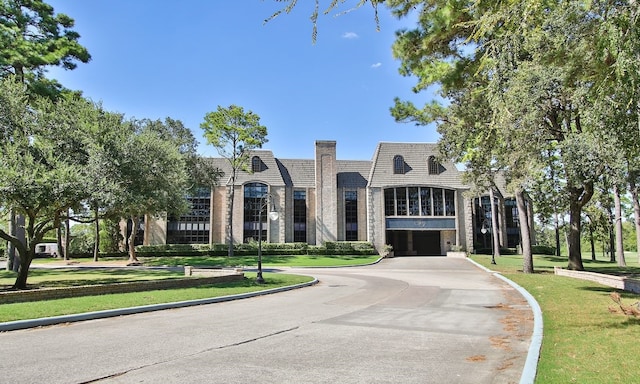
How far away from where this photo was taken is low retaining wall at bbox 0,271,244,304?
12359mm

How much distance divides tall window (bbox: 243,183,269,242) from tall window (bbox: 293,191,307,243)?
3.68m

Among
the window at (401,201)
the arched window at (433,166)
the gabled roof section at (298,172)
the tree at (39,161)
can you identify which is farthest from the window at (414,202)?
the tree at (39,161)

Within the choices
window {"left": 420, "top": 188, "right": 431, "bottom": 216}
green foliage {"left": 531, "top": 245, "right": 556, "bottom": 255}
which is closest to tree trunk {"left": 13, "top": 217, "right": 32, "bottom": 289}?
window {"left": 420, "top": 188, "right": 431, "bottom": 216}

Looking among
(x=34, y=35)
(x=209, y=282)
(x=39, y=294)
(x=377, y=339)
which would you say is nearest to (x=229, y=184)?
(x=34, y=35)

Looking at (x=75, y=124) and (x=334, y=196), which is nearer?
(x=75, y=124)

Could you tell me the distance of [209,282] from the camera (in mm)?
19156

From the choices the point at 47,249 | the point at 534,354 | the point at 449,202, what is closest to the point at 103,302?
the point at 534,354

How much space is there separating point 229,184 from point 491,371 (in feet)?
157

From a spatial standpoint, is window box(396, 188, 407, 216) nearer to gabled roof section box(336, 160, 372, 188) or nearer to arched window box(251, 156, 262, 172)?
gabled roof section box(336, 160, 372, 188)

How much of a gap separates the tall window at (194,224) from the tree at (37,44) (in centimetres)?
2608

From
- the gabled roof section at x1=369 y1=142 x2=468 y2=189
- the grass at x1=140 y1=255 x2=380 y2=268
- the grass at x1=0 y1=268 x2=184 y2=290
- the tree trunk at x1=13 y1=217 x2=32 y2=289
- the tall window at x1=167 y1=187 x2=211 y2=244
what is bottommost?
the grass at x1=140 y1=255 x2=380 y2=268

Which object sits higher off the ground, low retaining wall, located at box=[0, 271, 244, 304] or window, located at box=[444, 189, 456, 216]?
window, located at box=[444, 189, 456, 216]

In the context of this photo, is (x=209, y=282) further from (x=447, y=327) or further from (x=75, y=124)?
(x=447, y=327)

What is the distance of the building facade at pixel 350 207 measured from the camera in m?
50.1
